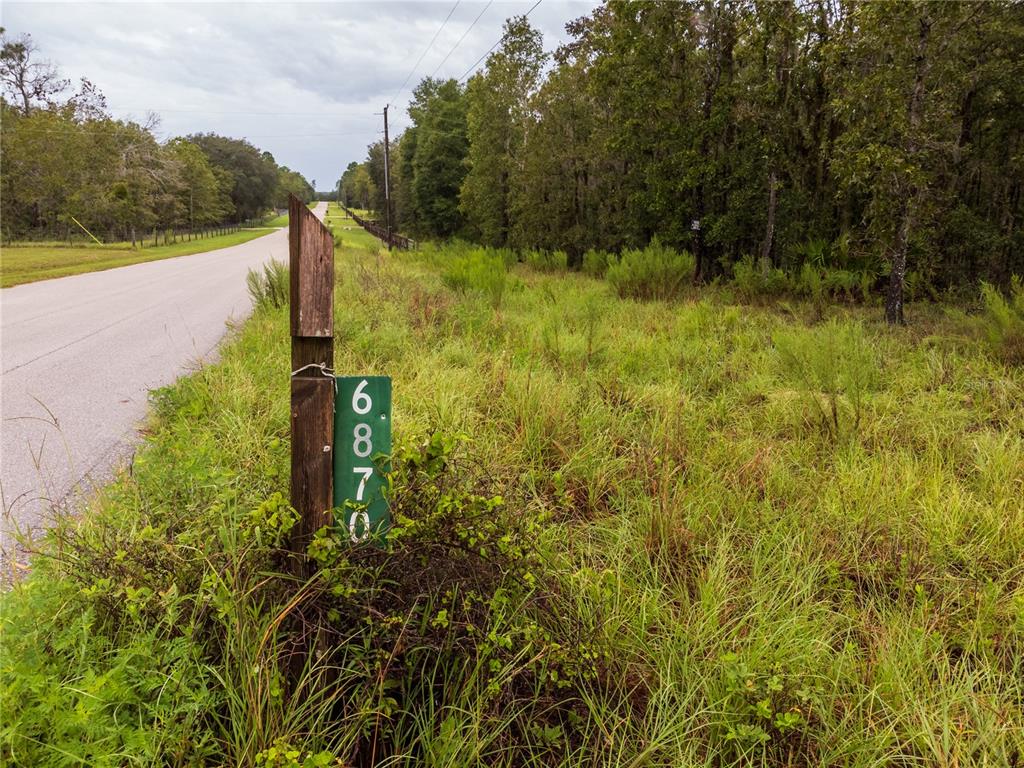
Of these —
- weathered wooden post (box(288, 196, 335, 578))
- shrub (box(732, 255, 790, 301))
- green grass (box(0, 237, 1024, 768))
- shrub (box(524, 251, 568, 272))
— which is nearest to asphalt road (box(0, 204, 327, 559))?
green grass (box(0, 237, 1024, 768))

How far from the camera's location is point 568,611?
6.96ft

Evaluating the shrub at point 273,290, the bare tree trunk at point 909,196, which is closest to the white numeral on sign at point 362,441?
the shrub at point 273,290

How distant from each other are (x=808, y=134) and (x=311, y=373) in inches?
615

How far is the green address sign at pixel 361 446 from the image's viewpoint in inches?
73.7

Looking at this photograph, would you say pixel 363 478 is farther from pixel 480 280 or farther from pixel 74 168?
pixel 74 168

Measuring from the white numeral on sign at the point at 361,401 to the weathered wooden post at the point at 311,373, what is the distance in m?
0.08

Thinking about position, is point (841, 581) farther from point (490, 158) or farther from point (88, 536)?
point (490, 158)

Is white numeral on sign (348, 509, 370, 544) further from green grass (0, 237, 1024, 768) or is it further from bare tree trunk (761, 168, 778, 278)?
bare tree trunk (761, 168, 778, 278)

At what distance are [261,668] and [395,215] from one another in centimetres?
5323

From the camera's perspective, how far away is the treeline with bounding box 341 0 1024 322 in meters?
9.02

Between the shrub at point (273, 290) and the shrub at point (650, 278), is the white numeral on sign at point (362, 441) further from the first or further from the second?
the shrub at point (650, 278)

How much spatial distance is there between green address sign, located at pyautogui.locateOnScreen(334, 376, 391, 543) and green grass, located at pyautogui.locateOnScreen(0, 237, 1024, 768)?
10cm

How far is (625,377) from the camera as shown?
5.10m

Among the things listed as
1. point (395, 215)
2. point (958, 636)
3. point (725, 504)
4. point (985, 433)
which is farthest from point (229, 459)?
point (395, 215)
